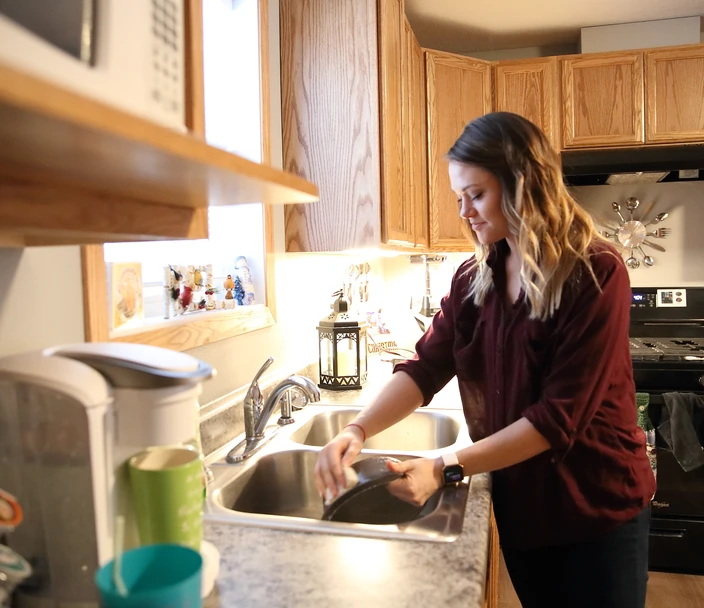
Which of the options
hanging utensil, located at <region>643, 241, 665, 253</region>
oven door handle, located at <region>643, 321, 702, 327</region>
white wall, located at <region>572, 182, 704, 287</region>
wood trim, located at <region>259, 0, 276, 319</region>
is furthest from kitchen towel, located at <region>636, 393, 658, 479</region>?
wood trim, located at <region>259, 0, 276, 319</region>

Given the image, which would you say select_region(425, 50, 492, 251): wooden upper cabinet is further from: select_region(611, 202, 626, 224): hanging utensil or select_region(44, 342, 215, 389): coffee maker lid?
select_region(44, 342, 215, 389): coffee maker lid

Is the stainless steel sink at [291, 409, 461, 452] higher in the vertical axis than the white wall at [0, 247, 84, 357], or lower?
lower

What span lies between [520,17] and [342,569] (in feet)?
9.27

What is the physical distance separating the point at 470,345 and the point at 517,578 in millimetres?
526

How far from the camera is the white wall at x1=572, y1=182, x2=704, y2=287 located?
3223 millimetres

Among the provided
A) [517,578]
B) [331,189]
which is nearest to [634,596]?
[517,578]

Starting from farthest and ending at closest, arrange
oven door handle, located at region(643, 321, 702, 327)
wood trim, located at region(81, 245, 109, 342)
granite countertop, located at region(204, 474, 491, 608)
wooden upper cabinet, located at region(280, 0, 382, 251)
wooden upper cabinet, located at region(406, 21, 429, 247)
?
1. oven door handle, located at region(643, 321, 702, 327)
2. wooden upper cabinet, located at region(406, 21, 429, 247)
3. wooden upper cabinet, located at region(280, 0, 382, 251)
4. wood trim, located at region(81, 245, 109, 342)
5. granite countertop, located at region(204, 474, 491, 608)

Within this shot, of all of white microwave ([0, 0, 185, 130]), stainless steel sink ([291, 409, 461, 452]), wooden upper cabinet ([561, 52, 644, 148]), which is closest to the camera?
white microwave ([0, 0, 185, 130])

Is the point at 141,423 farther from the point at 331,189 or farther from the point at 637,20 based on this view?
the point at 637,20

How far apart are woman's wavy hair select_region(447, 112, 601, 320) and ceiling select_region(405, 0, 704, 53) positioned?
6.02 ft

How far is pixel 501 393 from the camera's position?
4.01ft

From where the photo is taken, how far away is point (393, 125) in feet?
6.61

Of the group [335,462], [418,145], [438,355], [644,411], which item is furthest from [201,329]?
[644,411]

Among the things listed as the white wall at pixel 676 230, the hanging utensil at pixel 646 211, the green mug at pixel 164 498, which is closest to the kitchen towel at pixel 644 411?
the white wall at pixel 676 230
